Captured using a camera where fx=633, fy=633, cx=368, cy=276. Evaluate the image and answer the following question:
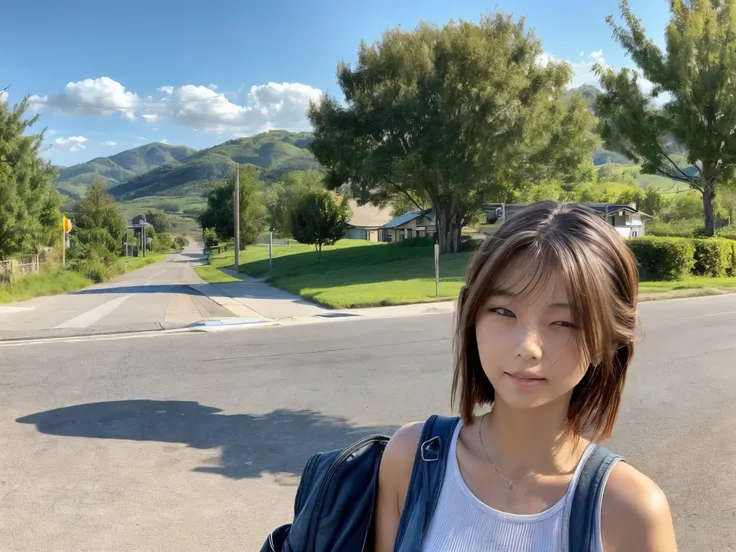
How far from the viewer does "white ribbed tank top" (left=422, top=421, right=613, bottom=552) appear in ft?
4.13

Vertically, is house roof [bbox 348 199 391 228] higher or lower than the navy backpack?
higher

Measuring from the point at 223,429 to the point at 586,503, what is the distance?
17.1ft

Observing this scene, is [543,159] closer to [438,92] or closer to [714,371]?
[438,92]

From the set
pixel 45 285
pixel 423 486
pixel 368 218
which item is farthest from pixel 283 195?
pixel 423 486

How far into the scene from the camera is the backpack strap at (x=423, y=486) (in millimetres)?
1322

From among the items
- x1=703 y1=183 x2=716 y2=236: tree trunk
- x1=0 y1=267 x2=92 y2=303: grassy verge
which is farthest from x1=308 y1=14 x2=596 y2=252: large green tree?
x1=0 y1=267 x2=92 y2=303: grassy verge

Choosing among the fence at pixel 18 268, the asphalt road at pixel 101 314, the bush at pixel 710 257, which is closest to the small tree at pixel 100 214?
the fence at pixel 18 268

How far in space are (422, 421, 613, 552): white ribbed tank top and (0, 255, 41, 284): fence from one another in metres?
26.2

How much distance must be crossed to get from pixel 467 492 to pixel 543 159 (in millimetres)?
32845

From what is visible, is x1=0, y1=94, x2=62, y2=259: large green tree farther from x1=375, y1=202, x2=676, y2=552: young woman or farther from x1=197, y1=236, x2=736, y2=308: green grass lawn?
x1=375, y1=202, x2=676, y2=552: young woman

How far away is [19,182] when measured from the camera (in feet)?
81.0

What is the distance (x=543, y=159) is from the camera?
32344 millimetres

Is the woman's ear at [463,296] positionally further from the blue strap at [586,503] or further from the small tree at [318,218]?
the small tree at [318,218]

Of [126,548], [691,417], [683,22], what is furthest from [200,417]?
[683,22]
